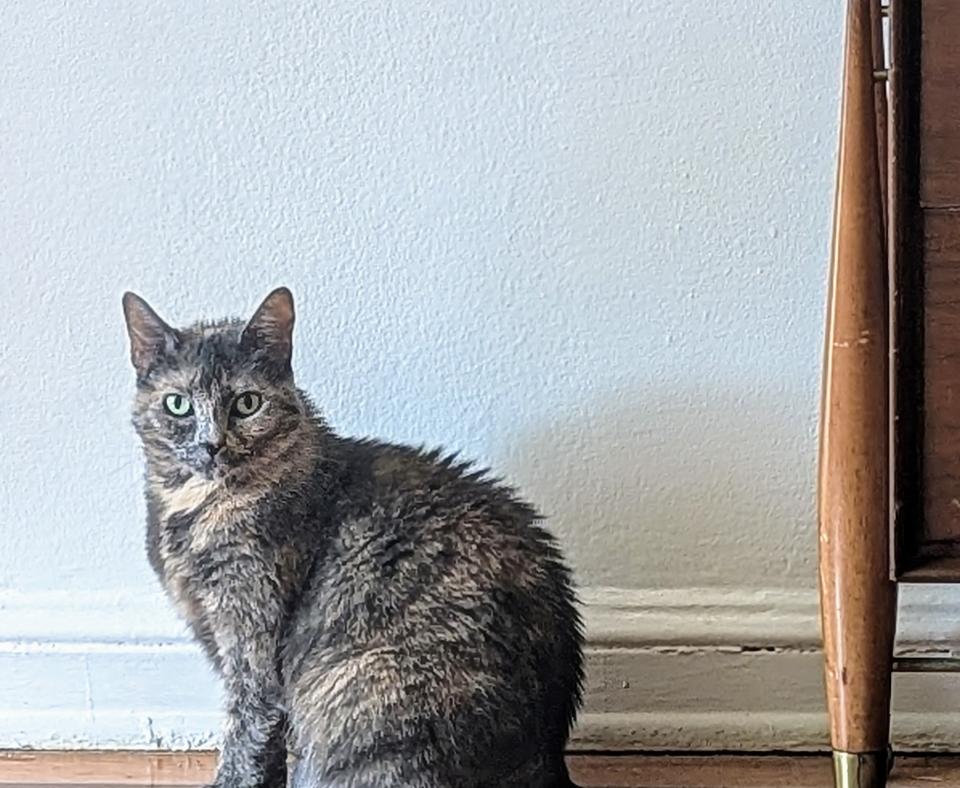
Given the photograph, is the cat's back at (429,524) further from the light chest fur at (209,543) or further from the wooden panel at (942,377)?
the wooden panel at (942,377)

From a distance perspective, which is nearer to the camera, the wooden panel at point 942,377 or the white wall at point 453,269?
the wooden panel at point 942,377

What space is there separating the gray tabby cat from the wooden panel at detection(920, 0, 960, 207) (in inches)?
17.0

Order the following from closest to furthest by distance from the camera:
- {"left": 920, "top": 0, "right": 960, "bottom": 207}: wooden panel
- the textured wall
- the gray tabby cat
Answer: {"left": 920, "top": 0, "right": 960, "bottom": 207}: wooden panel, the gray tabby cat, the textured wall

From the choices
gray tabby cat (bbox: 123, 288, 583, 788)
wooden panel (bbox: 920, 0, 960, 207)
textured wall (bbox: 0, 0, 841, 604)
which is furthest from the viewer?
textured wall (bbox: 0, 0, 841, 604)

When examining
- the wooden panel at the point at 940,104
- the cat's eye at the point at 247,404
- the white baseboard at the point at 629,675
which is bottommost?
the white baseboard at the point at 629,675

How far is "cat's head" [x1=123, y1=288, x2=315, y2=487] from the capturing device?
1137 millimetres

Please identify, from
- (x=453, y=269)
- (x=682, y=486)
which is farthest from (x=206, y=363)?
(x=682, y=486)

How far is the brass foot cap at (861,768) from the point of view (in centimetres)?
104

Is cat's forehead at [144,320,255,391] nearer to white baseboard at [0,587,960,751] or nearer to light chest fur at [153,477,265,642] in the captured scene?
light chest fur at [153,477,265,642]

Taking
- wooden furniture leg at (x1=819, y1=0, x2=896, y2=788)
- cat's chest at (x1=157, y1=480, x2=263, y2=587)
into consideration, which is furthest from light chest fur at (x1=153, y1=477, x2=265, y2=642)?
A: wooden furniture leg at (x1=819, y1=0, x2=896, y2=788)

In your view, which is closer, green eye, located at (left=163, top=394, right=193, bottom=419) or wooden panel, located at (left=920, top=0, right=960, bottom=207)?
wooden panel, located at (left=920, top=0, right=960, bottom=207)

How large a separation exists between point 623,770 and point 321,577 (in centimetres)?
39

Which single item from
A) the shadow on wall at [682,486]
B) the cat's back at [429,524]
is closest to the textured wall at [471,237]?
the shadow on wall at [682,486]

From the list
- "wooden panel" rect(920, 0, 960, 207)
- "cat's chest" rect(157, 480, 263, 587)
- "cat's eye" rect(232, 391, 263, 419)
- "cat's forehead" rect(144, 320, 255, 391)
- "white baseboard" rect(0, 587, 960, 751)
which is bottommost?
"white baseboard" rect(0, 587, 960, 751)
